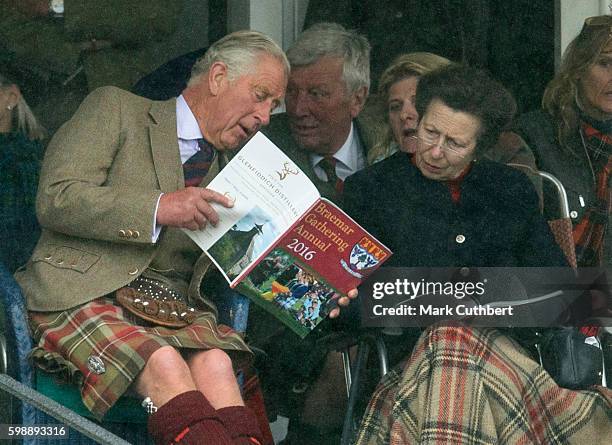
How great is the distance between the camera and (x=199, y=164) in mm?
3855

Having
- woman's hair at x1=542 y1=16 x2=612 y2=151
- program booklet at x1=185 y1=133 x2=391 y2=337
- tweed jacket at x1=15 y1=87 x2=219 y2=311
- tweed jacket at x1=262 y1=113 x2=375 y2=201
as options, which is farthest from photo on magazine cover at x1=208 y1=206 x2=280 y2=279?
woman's hair at x1=542 y1=16 x2=612 y2=151

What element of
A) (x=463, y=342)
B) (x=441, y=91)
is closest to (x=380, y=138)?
(x=441, y=91)

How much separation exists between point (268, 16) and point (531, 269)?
114cm

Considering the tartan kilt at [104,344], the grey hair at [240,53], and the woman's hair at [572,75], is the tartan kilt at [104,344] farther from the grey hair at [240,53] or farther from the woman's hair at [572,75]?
the woman's hair at [572,75]

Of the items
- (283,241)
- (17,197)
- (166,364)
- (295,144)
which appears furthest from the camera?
(295,144)

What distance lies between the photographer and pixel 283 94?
3900mm

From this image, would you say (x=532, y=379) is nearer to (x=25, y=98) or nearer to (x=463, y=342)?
(x=463, y=342)

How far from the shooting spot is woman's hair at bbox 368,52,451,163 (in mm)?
4188

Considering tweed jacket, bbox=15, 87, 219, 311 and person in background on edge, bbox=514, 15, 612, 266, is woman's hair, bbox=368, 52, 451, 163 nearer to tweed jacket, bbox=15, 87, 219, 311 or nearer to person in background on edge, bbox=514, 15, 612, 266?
person in background on edge, bbox=514, 15, 612, 266

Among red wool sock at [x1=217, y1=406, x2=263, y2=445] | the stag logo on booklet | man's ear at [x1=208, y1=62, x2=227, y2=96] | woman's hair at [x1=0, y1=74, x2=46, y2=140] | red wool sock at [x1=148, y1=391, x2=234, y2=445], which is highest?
man's ear at [x1=208, y1=62, x2=227, y2=96]

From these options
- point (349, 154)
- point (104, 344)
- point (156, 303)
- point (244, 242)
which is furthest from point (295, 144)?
point (104, 344)

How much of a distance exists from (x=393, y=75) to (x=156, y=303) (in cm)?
107

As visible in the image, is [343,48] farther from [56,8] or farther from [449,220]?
[56,8]

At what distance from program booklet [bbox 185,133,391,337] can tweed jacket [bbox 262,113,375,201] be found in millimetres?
405
